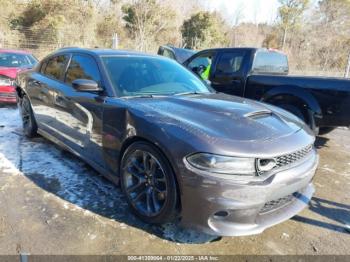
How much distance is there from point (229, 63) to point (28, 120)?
12.6 ft

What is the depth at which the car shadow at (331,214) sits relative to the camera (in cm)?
295

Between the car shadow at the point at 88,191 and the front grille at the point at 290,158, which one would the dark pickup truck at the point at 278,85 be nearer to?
the front grille at the point at 290,158

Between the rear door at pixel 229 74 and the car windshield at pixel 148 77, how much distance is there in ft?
6.26

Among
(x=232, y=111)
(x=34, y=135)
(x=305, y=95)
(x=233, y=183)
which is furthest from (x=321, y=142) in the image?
(x=34, y=135)

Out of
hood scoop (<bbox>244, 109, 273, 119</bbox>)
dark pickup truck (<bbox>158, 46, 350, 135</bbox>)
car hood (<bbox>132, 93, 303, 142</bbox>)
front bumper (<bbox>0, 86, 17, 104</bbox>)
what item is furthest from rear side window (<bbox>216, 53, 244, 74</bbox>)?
front bumper (<bbox>0, 86, 17, 104</bbox>)

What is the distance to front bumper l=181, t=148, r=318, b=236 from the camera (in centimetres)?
218

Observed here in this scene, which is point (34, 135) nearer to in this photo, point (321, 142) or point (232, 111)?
point (232, 111)

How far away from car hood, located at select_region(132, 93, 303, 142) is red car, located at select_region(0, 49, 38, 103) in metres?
5.46

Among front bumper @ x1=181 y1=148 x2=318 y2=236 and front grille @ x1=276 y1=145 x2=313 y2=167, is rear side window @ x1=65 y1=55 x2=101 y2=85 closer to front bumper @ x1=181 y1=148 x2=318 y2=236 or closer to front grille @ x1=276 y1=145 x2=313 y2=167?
Answer: front bumper @ x1=181 y1=148 x2=318 y2=236

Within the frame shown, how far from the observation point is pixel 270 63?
5992 mm

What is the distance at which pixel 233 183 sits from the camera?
218 cm

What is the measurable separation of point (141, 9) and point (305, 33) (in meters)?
18.5

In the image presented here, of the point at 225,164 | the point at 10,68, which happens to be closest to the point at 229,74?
the point at 225,164

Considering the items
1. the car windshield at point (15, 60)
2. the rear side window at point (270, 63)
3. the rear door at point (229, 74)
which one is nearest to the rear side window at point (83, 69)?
the rear door at point (229, 74)
